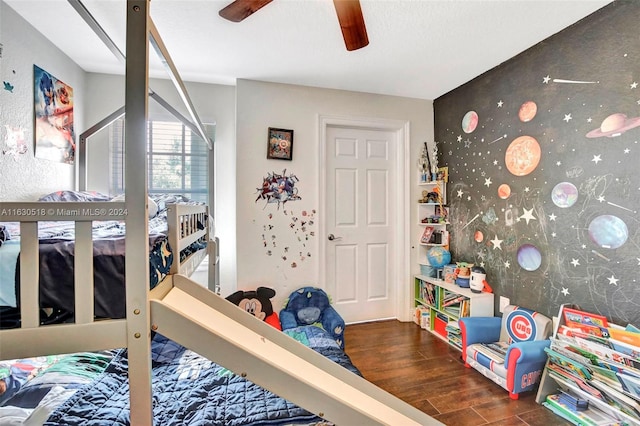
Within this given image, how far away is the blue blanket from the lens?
1.12 m

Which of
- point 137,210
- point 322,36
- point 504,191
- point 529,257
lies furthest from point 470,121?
point 137,210

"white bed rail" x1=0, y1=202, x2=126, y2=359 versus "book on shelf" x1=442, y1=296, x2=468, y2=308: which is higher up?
"white bed rail" x1=0, y1=202, x2=126, y2=359

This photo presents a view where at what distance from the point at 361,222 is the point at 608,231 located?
186cm

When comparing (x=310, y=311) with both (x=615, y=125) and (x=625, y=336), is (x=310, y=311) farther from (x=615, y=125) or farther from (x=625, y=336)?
(x=615, y=125)

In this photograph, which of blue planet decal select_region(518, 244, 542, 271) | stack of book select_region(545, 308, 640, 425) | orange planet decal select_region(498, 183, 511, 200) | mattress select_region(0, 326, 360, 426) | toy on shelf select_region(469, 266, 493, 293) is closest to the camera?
mattress select_region(0, 326, 360, 426)

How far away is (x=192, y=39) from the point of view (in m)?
2.00

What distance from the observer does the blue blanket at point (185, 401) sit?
1.12m

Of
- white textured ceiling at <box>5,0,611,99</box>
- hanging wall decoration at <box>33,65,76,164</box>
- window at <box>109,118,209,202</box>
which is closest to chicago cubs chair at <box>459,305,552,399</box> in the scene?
white textured ceiling at <box>5,0,611,99</box>

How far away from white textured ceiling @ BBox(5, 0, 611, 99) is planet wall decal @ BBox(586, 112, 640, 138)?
0.69 m

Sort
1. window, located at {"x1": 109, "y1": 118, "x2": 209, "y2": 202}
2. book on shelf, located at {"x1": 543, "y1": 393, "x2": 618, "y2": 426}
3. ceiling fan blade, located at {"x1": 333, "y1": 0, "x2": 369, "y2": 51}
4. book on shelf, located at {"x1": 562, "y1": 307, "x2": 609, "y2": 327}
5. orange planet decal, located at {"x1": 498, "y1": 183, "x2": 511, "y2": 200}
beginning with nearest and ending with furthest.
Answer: ceiling fan blade, located at {"x1": 333, "y1": 0, "x2": 369, "y2": 51}, book on shelf, located at {"x1": 543, "y1": 393, "x2": 618, "y2": 426}, book on shelf, located at {"x1": 562, "y1": 307, "x2": 609, "y2": 327}, orange planet decal, located at {"x1": 498, "y1": 183, "x2": 511, "y2": 200}, window, located at {"x1": 109, "y1": 118, "x2": 209, "y2": 202}

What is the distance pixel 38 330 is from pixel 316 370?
36.2 inches

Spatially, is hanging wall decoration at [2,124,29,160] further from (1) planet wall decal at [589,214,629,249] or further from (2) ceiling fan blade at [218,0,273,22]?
(1) planet wall decal at [589,214,629,249]

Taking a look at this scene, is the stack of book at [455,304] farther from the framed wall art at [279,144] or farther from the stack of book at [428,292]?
the framed wall art at [279,144]

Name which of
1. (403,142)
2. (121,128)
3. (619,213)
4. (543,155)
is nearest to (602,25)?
(543,155)
